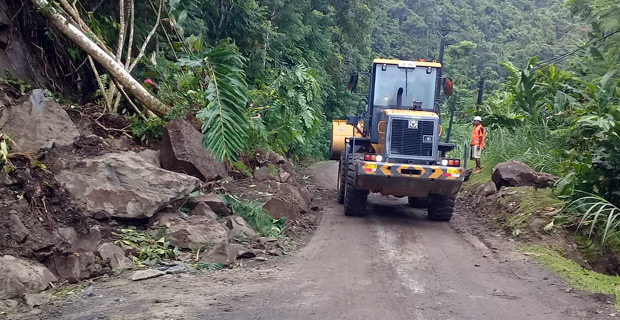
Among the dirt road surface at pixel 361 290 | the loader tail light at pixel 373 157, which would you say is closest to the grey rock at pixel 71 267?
the dirt road surface at pixel 361 290

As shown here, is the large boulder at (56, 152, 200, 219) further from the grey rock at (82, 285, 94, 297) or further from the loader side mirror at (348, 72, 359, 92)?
the loader side mirror at (348, 72, 359, 92)

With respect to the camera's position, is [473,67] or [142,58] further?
[473,67]

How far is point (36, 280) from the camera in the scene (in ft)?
20.6

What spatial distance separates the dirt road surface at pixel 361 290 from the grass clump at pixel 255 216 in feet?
2.28

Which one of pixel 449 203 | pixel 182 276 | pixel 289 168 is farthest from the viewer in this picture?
pixel 289 168

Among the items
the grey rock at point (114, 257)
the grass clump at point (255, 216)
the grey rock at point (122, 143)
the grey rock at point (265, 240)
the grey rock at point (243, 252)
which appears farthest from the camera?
the grey rock at point (122, 143)

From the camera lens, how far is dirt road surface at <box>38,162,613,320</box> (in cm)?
596

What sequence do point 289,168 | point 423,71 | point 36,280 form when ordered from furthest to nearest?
1. point 289,168
2. point 423,71
3. point 36,280

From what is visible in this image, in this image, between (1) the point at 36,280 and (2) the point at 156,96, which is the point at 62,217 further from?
(2) the point at 156,96

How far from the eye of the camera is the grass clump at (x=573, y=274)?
295 inches

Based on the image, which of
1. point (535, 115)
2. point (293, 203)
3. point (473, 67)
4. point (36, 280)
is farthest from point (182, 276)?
point (473, 67)

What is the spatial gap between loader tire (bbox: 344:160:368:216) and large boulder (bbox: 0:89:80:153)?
510cm

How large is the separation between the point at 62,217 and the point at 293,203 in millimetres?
4876

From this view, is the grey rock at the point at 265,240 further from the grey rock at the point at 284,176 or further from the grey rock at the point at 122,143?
the grey rock at the point at 284,176
